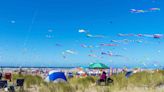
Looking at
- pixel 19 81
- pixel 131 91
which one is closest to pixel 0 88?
pixel 19 81

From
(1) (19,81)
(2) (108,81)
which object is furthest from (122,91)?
(2) (108,81)

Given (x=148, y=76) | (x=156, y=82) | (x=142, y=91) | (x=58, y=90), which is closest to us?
(x=142, y=91)

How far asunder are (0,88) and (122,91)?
240 inches

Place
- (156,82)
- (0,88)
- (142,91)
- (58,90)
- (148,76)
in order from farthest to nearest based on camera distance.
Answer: (148,76) → (156,82) → (0,88) → (58,90) → (142,91)

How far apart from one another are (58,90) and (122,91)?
8.80ft

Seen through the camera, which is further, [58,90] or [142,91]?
[58,90]

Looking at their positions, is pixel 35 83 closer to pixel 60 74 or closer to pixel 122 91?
pixel 60 74

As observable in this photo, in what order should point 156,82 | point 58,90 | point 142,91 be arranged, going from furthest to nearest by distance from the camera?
point 156,82 < point 58,90 < point 142,91

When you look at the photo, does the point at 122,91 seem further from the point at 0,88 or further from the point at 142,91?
the point at 0,88

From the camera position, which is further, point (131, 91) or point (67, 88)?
point (67, 88)

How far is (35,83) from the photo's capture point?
71.9 feet

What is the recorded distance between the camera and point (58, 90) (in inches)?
588

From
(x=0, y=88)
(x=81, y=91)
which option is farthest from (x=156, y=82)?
(x=0, y=88)

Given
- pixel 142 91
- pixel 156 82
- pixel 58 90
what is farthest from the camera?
pixel 156 82
